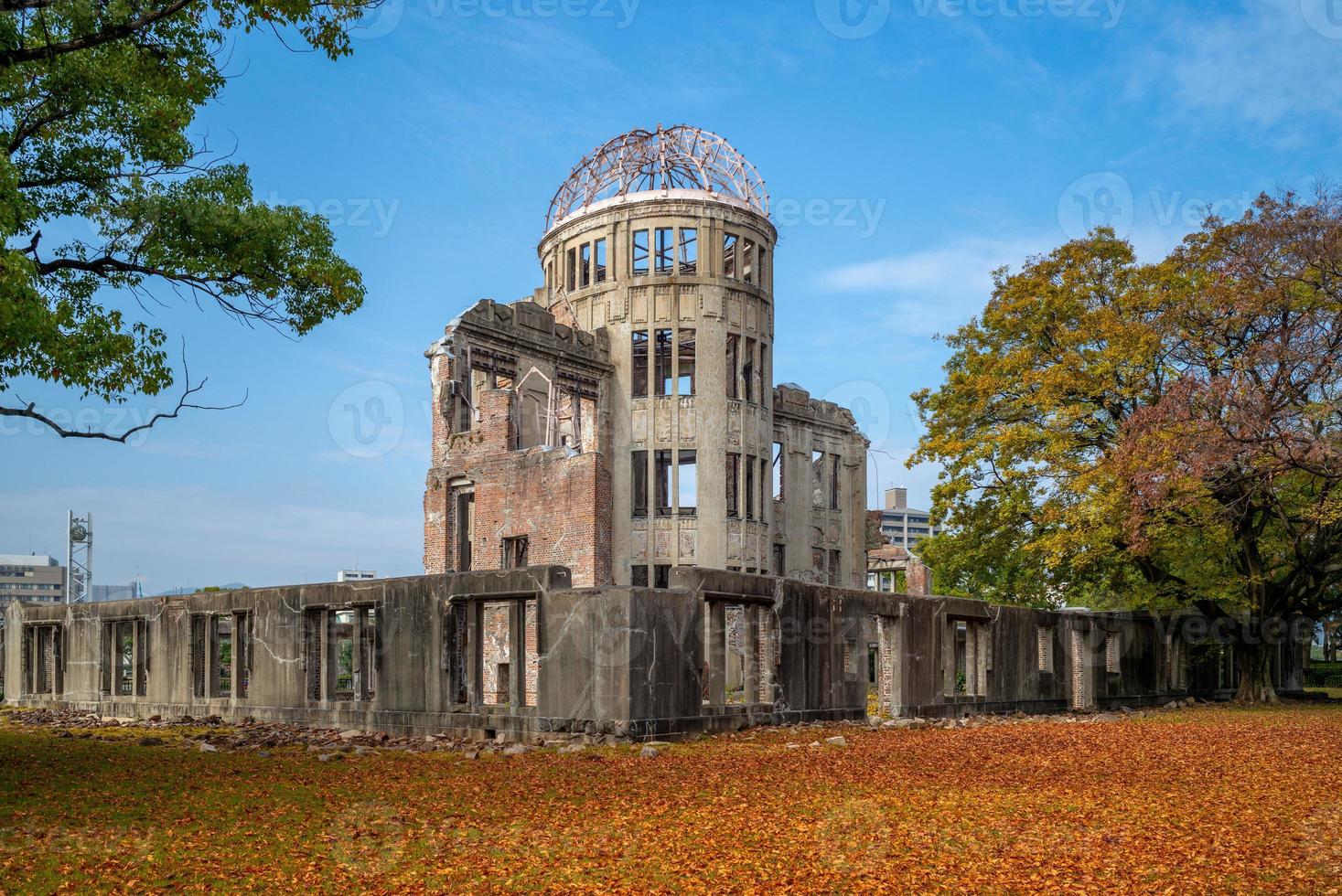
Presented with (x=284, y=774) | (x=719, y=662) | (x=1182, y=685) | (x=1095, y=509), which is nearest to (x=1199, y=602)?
(x=1182, y=685)

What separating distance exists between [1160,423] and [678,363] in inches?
653

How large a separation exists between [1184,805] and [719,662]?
865 centimetres

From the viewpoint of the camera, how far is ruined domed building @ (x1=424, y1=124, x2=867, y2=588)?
102ft

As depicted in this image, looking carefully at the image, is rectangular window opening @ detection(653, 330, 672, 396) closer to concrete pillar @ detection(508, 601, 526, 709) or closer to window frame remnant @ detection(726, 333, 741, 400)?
window frame remnant @ detection(726, 333, 741, 400)

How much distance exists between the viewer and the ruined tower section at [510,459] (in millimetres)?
28984

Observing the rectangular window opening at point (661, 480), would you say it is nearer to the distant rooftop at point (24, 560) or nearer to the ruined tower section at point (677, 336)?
the ruined tower section at point (677, 336)

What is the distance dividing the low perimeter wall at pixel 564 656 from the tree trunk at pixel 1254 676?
7.59ft

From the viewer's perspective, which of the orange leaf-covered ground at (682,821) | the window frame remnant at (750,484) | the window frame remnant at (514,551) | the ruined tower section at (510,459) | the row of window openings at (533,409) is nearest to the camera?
the orange leaf-covered ground at (682,821)

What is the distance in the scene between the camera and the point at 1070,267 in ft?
93.1

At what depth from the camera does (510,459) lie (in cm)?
3017

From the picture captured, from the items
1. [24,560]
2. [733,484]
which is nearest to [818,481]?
[733,484]

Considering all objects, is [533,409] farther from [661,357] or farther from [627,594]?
[627,594]

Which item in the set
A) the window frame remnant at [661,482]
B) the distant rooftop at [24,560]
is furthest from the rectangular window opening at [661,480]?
the distant rooftop at [24,560]

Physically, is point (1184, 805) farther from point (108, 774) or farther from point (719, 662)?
point (108, 774)
